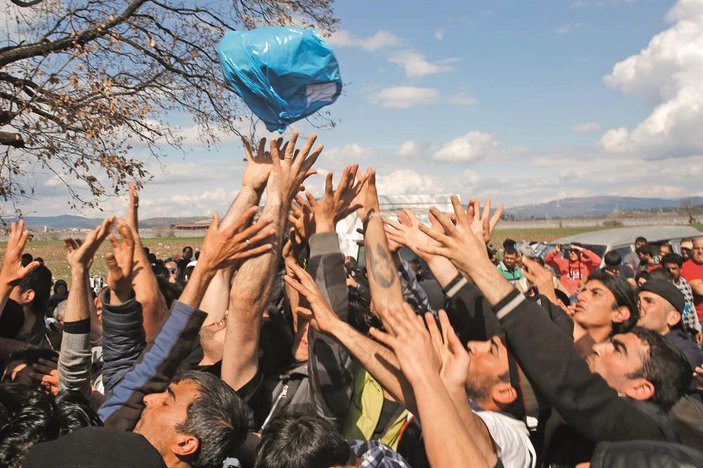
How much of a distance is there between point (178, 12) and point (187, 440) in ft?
33.5

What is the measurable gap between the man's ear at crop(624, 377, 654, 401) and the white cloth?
618mm

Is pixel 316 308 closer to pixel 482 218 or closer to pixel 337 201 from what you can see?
pixel 337 201

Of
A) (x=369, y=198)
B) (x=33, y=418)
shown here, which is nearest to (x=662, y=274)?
(x=369, y=198)

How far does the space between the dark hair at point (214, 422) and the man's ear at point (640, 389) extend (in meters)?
1.80

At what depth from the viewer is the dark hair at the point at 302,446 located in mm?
2090

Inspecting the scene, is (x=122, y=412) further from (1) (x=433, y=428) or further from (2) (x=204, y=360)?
(1) (x=433, y=428)

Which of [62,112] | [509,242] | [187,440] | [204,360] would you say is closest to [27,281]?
[204,360]

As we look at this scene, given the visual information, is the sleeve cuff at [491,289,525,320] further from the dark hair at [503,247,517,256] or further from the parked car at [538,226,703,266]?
the parked car at [538,226,703,266]

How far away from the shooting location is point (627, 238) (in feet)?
45.4

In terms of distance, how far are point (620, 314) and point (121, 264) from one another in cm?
322

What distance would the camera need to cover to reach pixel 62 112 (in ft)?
28.8

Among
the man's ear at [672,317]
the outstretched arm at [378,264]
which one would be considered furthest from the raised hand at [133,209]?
the man's ear at [672,317]

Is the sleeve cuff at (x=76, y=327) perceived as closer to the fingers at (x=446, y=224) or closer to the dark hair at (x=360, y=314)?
the dark hair at (x=360, y=314)

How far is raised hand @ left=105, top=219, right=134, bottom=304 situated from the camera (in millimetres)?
2881
